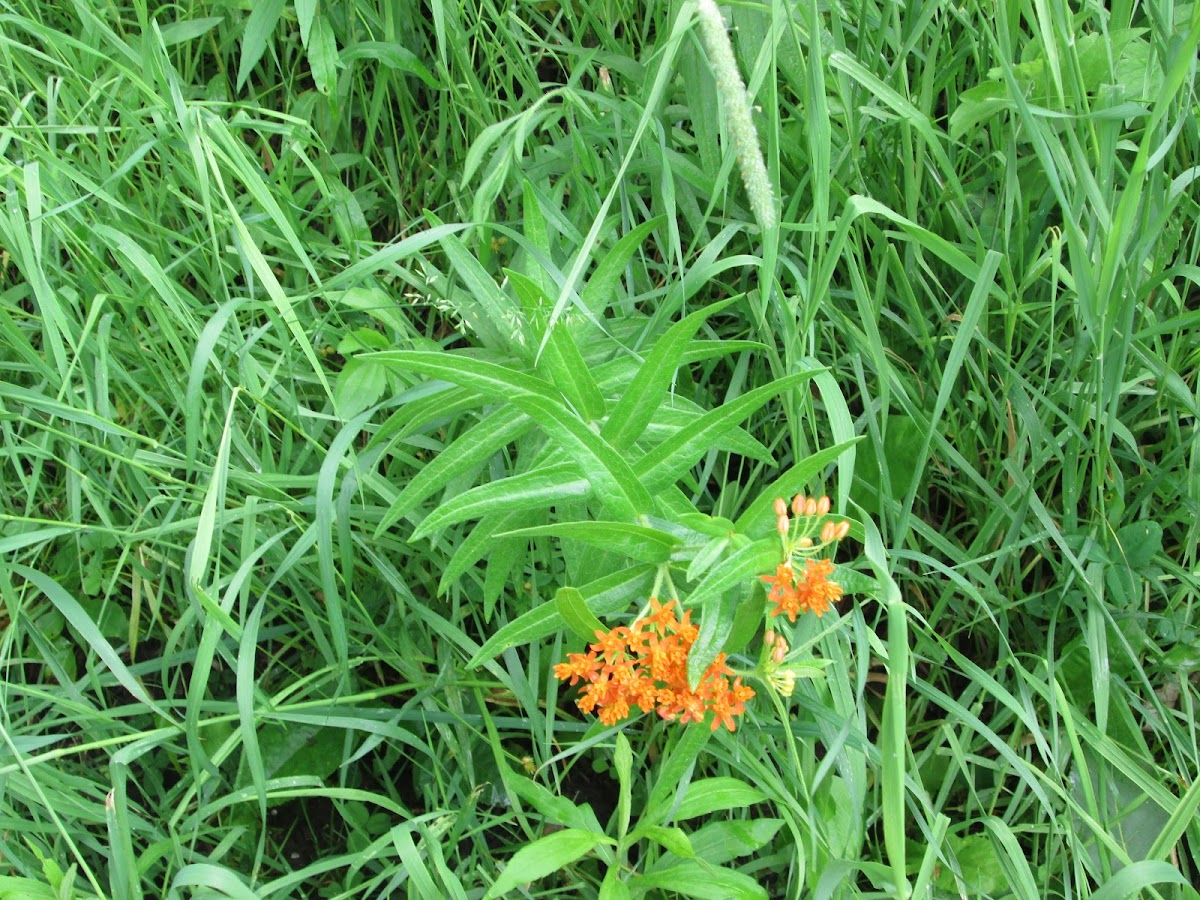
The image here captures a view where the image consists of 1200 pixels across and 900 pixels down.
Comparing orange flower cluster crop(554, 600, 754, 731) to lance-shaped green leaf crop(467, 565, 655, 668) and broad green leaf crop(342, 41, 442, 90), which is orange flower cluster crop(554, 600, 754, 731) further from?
broad green leaf crop(342, 41, 442, 90)

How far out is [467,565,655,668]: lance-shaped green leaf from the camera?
1211 millimetres

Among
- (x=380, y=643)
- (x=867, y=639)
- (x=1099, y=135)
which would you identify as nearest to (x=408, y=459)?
(x=380, y=643)

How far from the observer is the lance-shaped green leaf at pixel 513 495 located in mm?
1146

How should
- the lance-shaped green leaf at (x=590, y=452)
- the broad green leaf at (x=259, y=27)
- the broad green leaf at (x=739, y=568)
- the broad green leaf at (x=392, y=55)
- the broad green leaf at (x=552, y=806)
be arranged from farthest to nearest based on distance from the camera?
1. the broad green leaf at (x=392, y=55)
2. the broad green leaf at (x=259, y=27)
3. the broad green leaf at (x=552, y=806)
4. the lance-shaped green leaf at (x=590, y=452)
5. the broad green leaf at (x=739, y=568)

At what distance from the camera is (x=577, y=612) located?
1.14m

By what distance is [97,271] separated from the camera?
5.53 feet

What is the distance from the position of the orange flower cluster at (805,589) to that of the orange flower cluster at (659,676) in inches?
4.2

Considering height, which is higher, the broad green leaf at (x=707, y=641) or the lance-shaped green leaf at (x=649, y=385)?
the lance-shaped green leaf at (x=649, y=385)

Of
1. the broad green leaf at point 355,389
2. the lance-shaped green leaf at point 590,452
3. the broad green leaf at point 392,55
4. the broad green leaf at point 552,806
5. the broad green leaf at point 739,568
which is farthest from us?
the broad green leaf at point 392,55

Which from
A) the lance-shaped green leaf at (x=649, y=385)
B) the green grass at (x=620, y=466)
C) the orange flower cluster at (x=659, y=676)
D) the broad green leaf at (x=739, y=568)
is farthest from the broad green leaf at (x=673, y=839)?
the lance-shaped green leaf at (x=649, y=385)

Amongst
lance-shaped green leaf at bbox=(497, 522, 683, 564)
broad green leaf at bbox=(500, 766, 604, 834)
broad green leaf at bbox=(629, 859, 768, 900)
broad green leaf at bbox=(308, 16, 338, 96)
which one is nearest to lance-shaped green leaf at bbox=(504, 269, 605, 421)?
lance-shaped green leaf at bbox=(497, 522, 683, 564)

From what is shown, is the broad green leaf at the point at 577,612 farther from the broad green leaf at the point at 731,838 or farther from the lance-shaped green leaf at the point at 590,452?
the broad green leaf at the point at 731,838

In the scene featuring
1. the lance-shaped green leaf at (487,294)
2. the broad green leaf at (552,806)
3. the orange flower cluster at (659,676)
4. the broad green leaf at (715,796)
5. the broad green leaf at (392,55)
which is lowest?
the broad green leaf at (552,806)

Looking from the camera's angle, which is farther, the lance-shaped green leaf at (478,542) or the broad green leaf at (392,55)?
the broad green leaf at (392,55)
